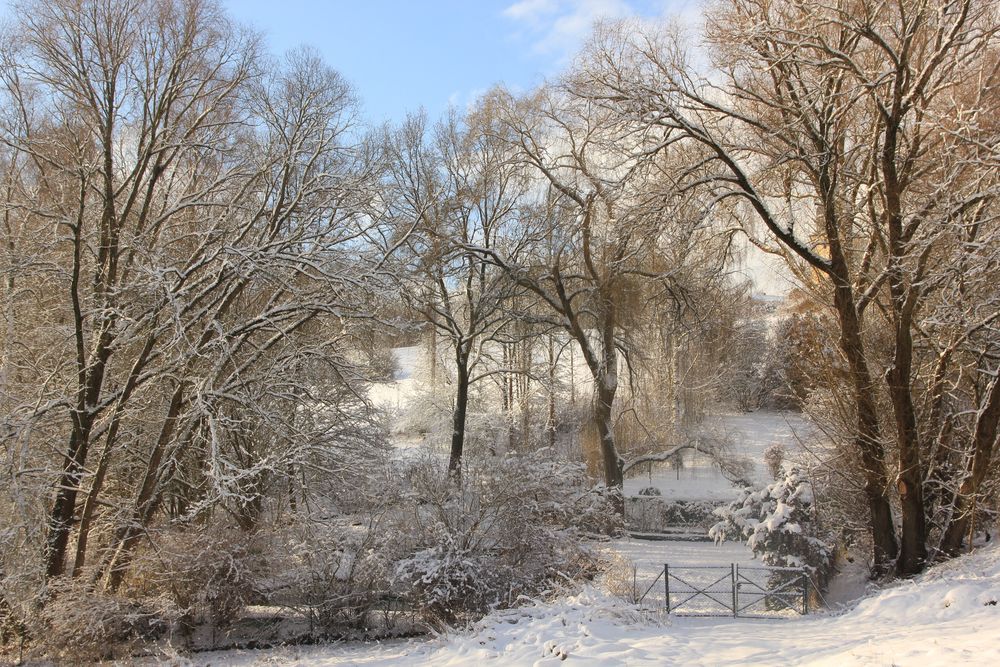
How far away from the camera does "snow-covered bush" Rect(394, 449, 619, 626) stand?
11844 mm

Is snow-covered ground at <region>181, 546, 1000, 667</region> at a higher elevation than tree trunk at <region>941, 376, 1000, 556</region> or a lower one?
lower

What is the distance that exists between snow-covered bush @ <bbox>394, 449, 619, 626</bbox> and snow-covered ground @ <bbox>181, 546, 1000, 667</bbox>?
242 centimetres

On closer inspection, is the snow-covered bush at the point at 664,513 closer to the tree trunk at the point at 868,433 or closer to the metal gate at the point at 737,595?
the metal gate at the point at 737,595

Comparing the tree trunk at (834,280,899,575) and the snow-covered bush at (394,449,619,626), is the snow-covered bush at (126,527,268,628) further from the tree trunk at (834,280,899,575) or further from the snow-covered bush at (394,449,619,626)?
the tree trunk at (834,280,899,575)

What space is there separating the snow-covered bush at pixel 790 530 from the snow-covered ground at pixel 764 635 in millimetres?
3369

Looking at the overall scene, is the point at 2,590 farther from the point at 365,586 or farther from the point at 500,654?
the point at 500,654

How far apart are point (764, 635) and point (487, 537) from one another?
5967mm

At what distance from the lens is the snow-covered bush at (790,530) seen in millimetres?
12789

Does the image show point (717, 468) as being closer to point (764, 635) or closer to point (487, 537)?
point (487, 537)

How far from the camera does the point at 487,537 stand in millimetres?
12500

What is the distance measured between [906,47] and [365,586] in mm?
12085

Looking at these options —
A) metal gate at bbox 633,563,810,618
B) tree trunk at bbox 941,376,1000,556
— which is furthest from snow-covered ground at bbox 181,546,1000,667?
metal gate at bbox 633,563,810,618

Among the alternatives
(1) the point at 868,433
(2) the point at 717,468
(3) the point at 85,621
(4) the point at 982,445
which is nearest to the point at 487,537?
(3) the point at 85,621

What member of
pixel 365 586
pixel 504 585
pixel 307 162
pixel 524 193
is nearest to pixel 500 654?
pixel 504 585
